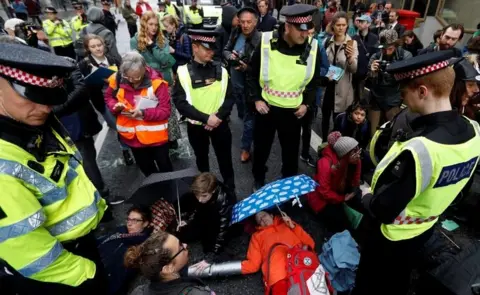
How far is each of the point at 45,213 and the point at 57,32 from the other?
7.49 meters

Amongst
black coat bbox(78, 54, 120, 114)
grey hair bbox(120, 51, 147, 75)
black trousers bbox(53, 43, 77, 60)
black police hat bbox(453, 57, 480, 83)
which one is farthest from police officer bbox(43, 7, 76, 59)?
black police hat bbox(453, 57, 480, 83)

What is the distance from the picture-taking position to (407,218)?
1.81 meters

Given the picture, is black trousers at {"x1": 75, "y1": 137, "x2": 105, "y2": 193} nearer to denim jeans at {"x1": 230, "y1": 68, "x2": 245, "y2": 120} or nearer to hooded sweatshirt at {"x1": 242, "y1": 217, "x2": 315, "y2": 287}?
hooded sweatshirt at {"x1": 242, "y1": 217, "x2": 315, "y2": 287}

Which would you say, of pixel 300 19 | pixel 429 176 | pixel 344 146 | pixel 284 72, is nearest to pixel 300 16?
pixel 300 19

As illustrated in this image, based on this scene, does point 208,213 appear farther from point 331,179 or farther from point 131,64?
point 131,64

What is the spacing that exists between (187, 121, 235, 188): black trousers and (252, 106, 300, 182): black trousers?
376 mm

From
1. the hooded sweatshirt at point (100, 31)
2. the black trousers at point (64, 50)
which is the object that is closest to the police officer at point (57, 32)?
the black trousers at point (64, 50)

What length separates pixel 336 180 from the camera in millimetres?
3115

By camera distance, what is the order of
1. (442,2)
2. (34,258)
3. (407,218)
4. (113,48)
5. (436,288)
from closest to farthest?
(34,258), (407,218), (436,288), (113,48), (442,2)

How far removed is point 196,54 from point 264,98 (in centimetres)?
91

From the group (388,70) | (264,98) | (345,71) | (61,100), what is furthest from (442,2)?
(61,100)

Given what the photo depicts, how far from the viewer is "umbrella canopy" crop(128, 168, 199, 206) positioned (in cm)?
267

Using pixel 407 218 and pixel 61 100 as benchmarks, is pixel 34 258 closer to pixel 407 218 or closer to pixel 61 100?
pixel 61 100

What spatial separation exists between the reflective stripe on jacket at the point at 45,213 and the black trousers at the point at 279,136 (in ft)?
7.18
